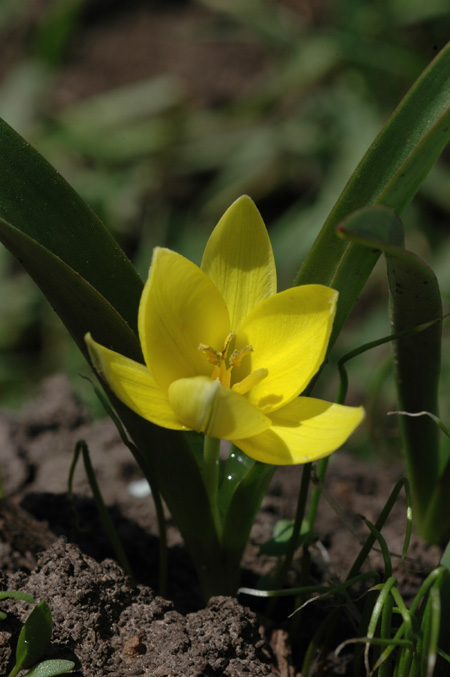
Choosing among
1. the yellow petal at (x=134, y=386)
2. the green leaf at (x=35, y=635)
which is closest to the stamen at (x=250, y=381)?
the yellow petal at (x=134, y=386)

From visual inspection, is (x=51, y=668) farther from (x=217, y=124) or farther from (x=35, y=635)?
(x=217, y=124)

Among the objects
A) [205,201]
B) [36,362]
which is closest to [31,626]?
[36,362]

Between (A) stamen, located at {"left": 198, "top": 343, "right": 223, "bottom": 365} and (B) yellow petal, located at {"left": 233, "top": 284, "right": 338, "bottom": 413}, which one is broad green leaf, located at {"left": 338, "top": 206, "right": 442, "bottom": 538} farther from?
(A) stamen, located at {"left": 198, "top": 343, "right": 223, "bottom": 365}

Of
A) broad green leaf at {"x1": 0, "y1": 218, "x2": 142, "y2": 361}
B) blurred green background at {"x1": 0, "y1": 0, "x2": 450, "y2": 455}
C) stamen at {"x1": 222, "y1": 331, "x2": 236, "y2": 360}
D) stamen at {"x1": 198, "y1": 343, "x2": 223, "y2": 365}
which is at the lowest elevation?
stamen at {"x1": 198, "y1": 343, "x2": 223, "y2": 365}

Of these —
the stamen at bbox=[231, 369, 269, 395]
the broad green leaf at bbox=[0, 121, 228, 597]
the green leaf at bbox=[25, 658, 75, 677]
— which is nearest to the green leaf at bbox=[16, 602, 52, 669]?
the green leaf at bbox=[25, 658, 75, 677]

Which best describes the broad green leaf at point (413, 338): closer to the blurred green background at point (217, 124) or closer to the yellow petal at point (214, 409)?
the yellow petal at point (214, 409)
